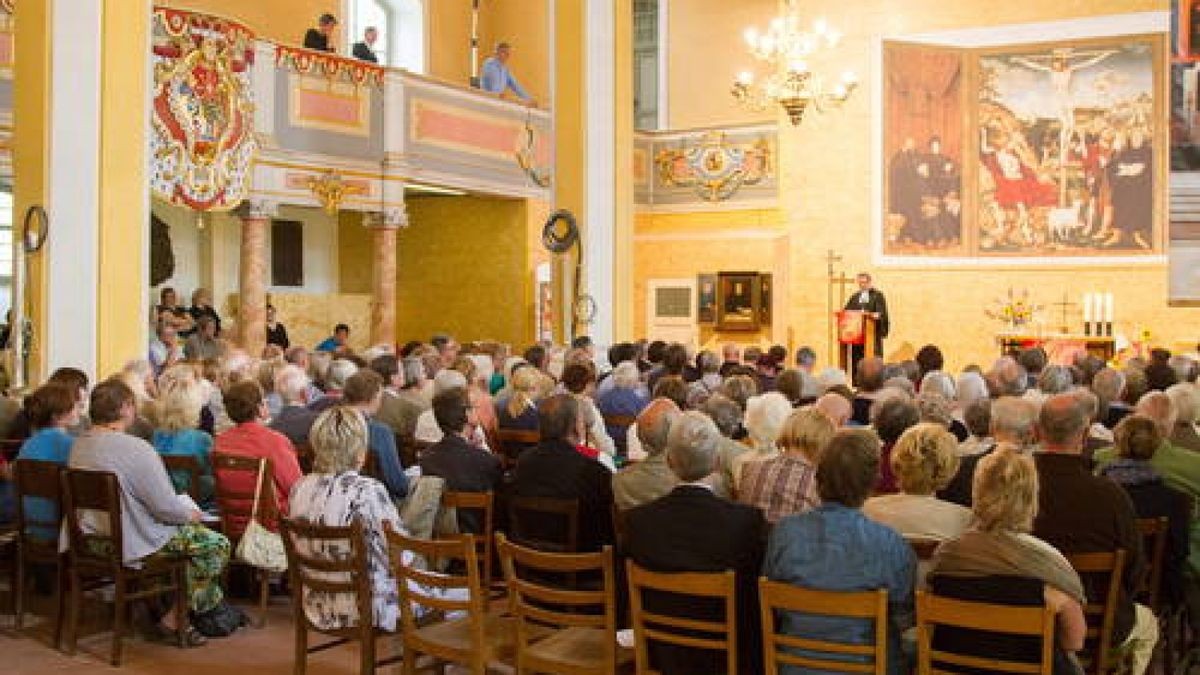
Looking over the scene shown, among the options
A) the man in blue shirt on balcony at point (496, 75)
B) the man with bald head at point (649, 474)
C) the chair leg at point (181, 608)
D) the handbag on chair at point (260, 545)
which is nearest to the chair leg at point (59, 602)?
the chair leg at point (181, 608)

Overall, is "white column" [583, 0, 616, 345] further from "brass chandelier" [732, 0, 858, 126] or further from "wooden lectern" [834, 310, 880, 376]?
"wooden lectern" [834, 310, 880, 376]

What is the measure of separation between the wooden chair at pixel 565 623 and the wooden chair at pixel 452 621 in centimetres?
12

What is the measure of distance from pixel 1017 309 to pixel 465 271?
8102 mm

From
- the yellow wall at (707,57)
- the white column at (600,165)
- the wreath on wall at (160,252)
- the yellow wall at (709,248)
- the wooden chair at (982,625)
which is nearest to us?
the wooden chair at (982,625)

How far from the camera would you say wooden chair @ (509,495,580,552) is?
5242 mm

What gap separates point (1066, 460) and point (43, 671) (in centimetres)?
437

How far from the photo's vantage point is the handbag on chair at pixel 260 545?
597 cm

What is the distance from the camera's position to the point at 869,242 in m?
18.9

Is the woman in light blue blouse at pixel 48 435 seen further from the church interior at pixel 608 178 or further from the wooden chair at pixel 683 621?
the church interior at pixel 608 178

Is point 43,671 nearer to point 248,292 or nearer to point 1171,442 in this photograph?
point 1171,442

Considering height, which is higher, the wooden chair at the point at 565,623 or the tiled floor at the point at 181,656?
the wooden chair at the point at 565,623

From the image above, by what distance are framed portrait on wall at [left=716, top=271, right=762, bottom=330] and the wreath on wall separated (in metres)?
7.89

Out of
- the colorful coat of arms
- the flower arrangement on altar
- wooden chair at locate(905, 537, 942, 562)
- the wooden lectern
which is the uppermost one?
the colorful coat of arms

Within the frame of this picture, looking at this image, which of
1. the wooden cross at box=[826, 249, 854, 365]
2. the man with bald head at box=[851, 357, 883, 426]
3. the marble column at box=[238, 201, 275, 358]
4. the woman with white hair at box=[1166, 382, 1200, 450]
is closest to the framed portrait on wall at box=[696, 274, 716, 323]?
the wooden cross at box=[826, 249, 854, 365]
